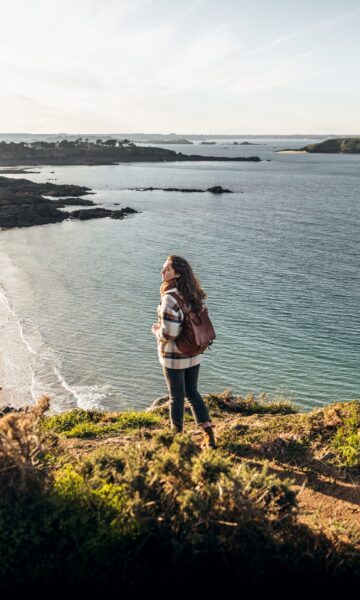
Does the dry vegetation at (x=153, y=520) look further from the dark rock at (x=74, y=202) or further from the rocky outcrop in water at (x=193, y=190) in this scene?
the rocky outcrop in water at (x=193, y=190)

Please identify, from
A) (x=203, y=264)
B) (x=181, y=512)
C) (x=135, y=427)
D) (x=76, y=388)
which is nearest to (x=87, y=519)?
(x=181, y=512)

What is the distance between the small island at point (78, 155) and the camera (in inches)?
5384

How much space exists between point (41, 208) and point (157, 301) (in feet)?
110

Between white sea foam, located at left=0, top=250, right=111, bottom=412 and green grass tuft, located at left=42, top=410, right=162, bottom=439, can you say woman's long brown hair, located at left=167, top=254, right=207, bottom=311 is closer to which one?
green grass tuft, located at left=42, top=410, right=162, bottom=439

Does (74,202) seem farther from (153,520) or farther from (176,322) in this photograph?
(153,520)

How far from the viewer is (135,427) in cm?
923

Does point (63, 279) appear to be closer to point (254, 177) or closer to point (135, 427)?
point (135, 427)

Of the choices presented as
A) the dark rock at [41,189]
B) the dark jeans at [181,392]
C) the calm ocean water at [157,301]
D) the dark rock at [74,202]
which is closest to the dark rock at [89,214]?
the calm ocean water at [157,301]

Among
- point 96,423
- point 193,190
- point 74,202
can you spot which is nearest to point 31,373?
point 96,423

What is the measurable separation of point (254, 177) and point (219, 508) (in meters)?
106

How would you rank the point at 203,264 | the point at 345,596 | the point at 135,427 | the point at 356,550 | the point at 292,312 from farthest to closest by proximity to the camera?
the point at 203,264 → the point at 292,312 → the point at 135,427 → the point at 356,550 → the point at 345,596

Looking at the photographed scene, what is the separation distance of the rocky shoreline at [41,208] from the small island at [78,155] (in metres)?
65.2

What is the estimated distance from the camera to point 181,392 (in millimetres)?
6641

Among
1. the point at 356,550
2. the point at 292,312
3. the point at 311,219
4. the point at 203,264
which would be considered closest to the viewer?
the point at 356,550
